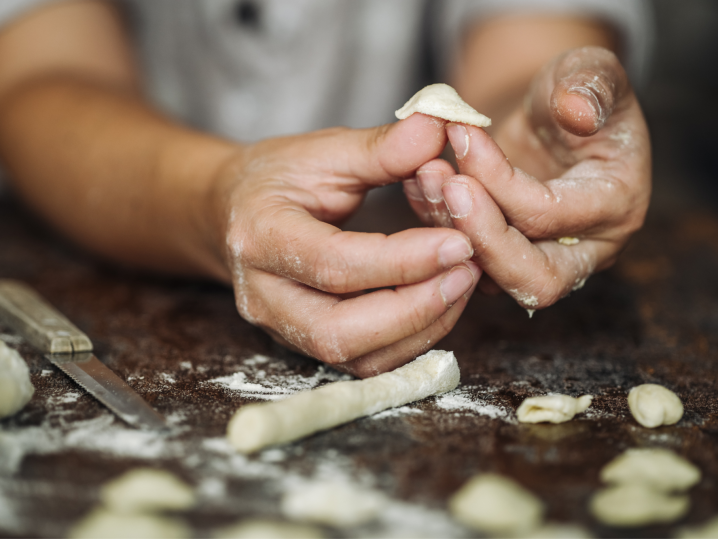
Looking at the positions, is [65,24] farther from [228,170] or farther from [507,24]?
[507,24]

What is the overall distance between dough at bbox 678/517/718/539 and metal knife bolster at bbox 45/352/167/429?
0.59 meters

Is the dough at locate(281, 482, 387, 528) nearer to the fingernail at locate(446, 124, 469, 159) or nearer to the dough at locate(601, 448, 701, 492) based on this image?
the dough at locate(601, 448, 701, 492)

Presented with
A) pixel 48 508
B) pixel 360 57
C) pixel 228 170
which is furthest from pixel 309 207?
pixel 360 57

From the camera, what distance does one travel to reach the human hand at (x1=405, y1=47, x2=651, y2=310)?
845 mm

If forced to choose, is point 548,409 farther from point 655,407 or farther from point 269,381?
point 269,381

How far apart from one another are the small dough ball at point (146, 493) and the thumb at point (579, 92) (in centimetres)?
69

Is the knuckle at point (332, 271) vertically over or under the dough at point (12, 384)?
over

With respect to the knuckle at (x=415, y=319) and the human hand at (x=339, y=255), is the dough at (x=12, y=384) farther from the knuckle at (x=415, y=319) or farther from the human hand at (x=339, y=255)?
the knuckle at (x=415, y=319)

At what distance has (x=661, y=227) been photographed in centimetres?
202

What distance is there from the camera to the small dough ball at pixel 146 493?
646 millimetres

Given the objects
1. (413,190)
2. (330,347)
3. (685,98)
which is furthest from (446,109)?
(685,98)

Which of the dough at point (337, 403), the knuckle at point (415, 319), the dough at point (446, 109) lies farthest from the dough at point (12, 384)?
the dough at point (446, 109)

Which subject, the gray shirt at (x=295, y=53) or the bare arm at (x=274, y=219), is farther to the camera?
the gray shirt at (x=295, y=53)

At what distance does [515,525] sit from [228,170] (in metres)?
0.70
